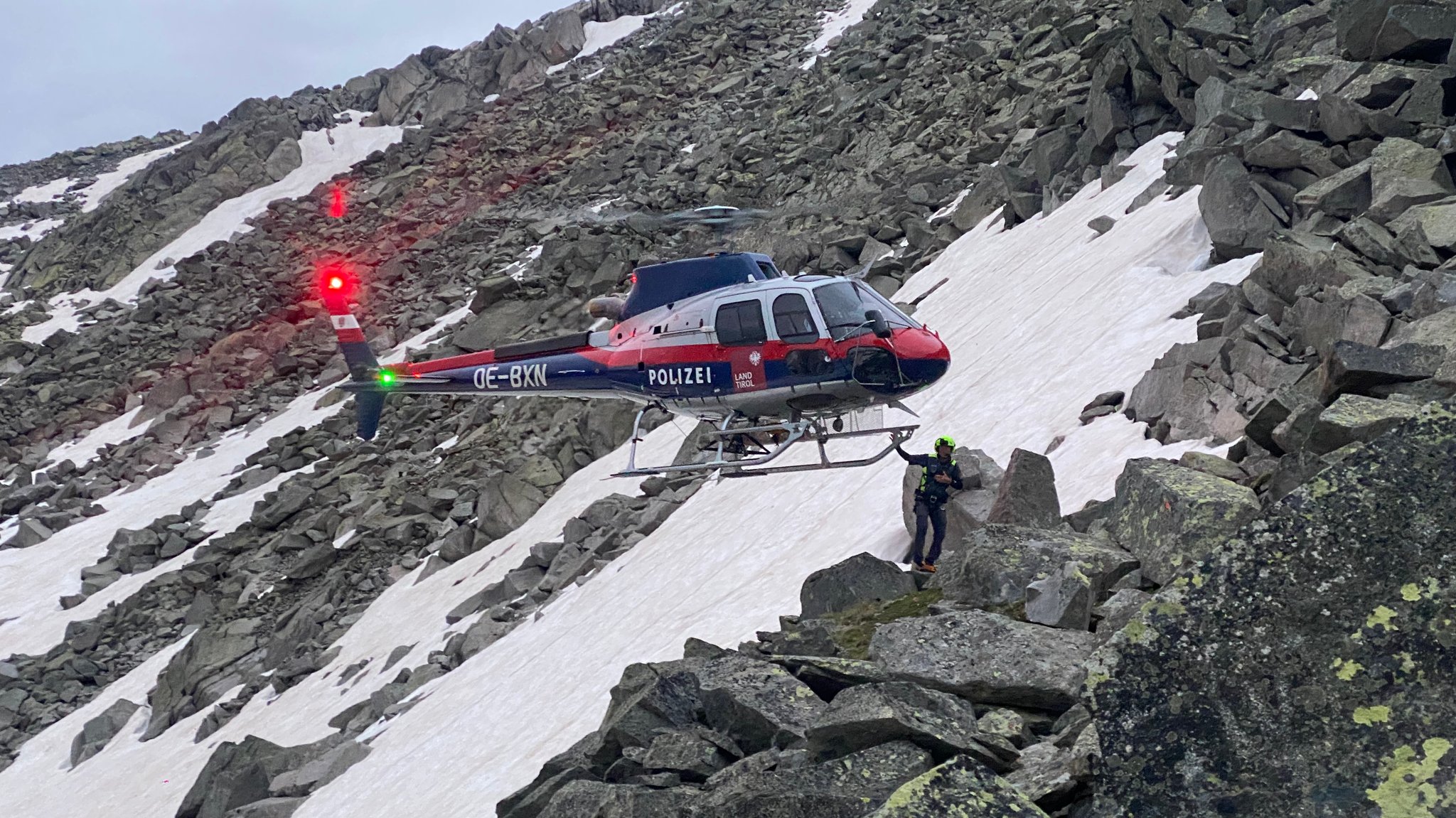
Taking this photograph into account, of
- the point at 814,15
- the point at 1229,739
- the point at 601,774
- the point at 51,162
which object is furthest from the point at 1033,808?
the point at 51,162

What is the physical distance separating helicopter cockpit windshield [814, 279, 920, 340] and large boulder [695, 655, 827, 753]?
699cm

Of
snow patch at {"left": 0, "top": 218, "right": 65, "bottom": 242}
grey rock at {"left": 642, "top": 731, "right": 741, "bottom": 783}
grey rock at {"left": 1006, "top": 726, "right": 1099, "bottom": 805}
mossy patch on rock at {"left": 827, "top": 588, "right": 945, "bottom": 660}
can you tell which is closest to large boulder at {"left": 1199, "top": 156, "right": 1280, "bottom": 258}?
mossy patch on rock at {"left": 827, "top": 588, "right": 945, "bottom": 660}

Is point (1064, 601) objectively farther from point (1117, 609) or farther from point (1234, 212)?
point (1234, 212)

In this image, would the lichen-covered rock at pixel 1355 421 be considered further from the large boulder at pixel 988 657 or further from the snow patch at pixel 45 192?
the snow patch at pixel 45 192

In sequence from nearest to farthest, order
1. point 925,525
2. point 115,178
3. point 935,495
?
point 935,495
point 925,525
point 115,178

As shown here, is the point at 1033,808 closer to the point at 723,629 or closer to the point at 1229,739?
the point at 1229,739

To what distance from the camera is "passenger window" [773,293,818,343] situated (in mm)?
14438

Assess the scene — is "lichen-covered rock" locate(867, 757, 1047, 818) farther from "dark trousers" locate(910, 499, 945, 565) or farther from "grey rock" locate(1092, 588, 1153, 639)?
"dark trousers" locate(910, 499, 945, 565)

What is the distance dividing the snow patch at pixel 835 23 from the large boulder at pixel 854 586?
126 feet

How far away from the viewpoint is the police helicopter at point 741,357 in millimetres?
14055

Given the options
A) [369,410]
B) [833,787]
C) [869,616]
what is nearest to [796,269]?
[369,410]

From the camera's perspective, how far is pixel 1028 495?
1127cm

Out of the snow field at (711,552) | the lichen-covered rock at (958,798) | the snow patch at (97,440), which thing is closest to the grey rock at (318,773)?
the snow field at (711,552)

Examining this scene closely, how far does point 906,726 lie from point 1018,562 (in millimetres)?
3229
